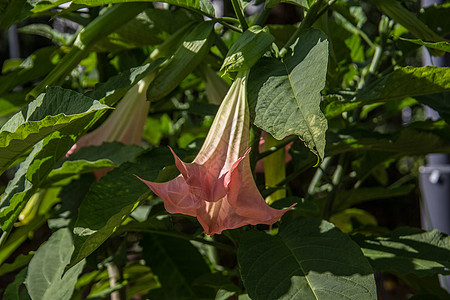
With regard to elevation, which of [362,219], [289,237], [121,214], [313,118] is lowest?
[362,219]

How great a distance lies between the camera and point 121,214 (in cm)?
51

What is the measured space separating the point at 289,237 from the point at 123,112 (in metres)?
0.31

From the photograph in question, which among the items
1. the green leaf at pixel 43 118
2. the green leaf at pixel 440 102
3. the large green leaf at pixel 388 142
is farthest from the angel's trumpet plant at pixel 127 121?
the green leaf at pixel 440 102

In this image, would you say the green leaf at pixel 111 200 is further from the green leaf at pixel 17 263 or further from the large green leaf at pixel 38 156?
the green leaf at pixel 17 263

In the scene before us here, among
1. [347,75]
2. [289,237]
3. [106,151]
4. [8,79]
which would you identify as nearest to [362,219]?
[347,75]

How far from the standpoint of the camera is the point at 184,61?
60 centimetres

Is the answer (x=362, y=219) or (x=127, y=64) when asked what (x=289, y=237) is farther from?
(x=362, y=219)

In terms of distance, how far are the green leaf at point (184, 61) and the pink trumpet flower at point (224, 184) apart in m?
0.10

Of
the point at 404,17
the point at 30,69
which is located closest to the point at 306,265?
the point at 404,17

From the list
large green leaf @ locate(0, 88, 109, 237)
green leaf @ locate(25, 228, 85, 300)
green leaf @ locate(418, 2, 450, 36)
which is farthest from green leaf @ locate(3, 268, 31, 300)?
green leaf @ locate(418, 2, 450, 36)

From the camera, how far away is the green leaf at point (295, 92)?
43 cm

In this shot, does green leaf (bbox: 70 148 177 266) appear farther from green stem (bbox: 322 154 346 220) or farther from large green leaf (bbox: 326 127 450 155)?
green stem (bbox: 322 154 346 220)

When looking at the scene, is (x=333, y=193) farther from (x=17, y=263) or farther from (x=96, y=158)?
(x=17, y=263)

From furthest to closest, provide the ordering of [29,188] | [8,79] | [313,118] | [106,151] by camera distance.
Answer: [8,79] → [106,151] → [29,188] → [313,118]
